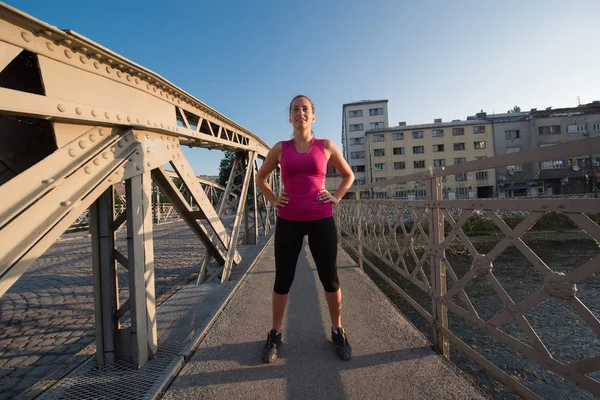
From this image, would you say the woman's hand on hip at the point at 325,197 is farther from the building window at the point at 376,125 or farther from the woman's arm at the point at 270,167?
the building window at the point at 376,125

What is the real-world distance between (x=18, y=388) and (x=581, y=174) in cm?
5358

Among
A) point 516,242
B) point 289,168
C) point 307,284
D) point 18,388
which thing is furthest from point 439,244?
point 18,388

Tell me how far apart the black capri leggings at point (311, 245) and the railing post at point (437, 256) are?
0.85 metres

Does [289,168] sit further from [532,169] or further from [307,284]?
[532,169]

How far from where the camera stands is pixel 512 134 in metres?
40.1

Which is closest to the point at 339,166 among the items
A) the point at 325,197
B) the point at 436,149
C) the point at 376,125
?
the point at 325,197

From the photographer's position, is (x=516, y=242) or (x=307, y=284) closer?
(x=516, y=242)

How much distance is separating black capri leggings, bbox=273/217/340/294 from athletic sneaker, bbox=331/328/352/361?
361 mm

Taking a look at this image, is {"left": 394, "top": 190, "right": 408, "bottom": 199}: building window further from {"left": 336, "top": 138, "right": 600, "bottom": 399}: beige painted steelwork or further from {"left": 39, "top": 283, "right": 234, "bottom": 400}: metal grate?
{"left": 39, "top": 283, "right": 234, "bottom": 400}: metal grate

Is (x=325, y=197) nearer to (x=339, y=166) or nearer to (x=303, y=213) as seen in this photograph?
(x=303, y=213)

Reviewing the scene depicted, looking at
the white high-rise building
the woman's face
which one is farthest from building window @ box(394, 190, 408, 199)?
the woman's face

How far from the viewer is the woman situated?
2064mm

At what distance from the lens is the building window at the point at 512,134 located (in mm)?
39906

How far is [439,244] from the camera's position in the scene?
7.23 ft
